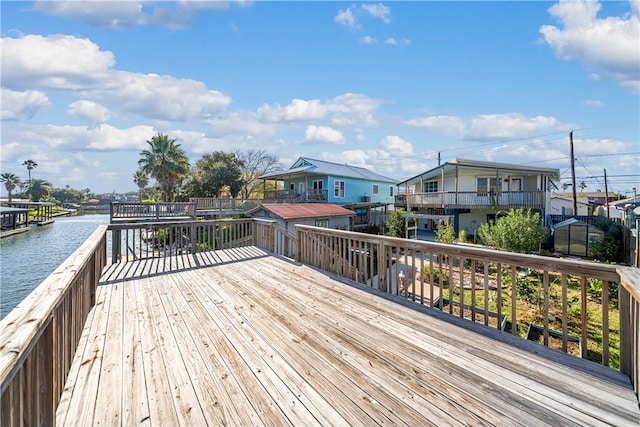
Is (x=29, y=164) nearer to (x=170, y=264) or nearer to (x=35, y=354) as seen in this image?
(x=170, y=264)

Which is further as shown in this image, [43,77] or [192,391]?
[43,77]

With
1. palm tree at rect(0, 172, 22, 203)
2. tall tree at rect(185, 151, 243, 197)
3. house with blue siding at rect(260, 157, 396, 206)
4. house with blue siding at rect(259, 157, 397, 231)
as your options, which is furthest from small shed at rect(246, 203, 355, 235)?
palm tree at rect(0, 172, 22, 203)

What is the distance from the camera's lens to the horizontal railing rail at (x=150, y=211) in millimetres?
14384

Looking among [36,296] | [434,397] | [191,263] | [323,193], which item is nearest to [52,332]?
[36,296]

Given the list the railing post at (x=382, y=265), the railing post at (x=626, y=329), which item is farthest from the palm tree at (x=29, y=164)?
the railing post at (x=626, y=329)

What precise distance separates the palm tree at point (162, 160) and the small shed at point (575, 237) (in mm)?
27370

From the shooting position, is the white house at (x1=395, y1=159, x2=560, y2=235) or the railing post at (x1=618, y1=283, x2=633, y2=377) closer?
the railing post at (x1=618, y1=283, x2=633, y2=377)

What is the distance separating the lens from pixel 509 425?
5.33ft

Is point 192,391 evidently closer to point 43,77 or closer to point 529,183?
point 43,77

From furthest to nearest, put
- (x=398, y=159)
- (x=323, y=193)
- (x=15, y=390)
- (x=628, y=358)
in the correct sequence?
(x=398, y=159) → (x=323, y=193) → (x=628, y=358) → (x=15, y=390)

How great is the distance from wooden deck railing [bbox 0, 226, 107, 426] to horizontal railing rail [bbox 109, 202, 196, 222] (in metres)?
14.0

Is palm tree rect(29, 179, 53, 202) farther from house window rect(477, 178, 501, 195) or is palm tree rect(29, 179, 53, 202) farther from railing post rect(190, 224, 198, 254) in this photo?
house window rect(477, 178, 501, 195)

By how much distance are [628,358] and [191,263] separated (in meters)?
6.24

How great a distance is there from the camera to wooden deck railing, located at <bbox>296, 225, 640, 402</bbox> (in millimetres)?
2115
